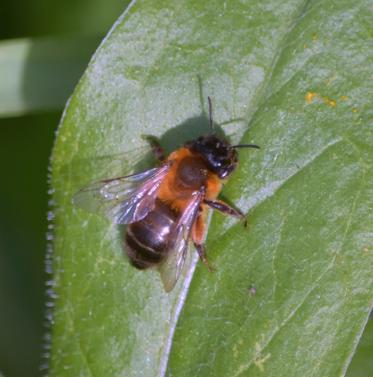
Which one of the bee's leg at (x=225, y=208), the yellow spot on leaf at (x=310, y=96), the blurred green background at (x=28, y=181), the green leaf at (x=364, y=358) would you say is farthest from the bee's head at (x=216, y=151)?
the blurred green background at (x=28, y=181)

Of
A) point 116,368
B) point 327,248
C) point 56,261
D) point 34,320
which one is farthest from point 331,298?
point 34,320

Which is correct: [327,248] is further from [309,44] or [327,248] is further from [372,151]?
[309,44]

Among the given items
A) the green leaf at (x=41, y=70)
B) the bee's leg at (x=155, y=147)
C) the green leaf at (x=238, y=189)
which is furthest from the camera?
the green leaf at (x=41, y=70)

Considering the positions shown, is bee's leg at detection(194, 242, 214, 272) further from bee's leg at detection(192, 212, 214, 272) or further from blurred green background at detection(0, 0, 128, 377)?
blurred green background at detection(0, 0, 128, 377)

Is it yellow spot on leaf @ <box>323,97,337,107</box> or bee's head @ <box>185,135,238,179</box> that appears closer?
yellow spot on leaf @ <box>323,97,337,107</box>

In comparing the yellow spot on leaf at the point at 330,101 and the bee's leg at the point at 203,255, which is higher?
the yellow spot on leaf at the point at 330,101

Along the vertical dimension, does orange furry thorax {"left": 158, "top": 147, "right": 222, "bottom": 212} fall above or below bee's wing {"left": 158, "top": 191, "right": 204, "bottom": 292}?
above

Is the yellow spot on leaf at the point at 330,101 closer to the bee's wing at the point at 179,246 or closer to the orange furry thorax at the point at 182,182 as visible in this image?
the orange furry thorax at the point at 182,182

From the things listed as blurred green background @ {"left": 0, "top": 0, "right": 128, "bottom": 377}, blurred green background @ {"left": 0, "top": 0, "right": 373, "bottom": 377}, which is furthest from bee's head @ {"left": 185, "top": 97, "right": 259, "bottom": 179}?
blurred green background @ {"left": 0, "top": 0, "right": 128, "bottom": 377}
